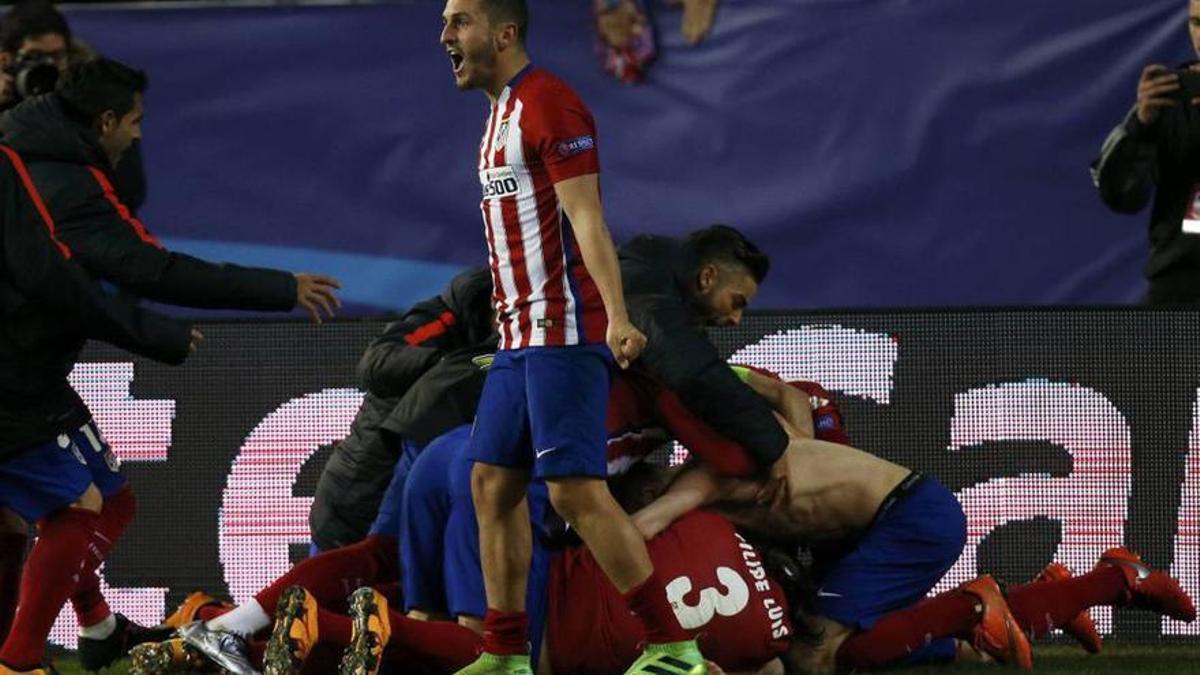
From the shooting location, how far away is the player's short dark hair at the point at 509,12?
5551mm

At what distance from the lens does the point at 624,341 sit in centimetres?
516

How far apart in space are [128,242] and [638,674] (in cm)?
194

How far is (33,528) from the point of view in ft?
22.7

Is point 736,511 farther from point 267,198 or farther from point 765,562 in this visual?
point 267,198

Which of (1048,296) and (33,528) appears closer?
(33,528)

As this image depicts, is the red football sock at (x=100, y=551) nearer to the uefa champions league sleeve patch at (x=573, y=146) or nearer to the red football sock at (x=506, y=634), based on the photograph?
the red football sock at (x=506, y=634)

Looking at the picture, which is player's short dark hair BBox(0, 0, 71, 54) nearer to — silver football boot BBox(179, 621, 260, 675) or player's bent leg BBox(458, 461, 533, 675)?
silver football boot BBox(179, 621, 260, 675)

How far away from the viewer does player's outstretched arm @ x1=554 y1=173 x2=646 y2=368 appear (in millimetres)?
5242

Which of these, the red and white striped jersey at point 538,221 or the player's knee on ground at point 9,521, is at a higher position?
the red and white striped jersey at point 538,221

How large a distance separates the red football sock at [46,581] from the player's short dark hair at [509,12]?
1.75 metres

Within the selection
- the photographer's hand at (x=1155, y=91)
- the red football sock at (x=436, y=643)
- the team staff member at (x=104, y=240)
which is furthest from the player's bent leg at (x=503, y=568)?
the photographer's hand at (x=1155, y=91)

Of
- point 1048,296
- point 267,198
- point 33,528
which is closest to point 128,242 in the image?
point 33,528

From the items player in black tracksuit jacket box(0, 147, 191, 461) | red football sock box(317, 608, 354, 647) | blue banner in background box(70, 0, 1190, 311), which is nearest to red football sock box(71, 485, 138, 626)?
player in black tracksuit jacket box(0, 147, 191, 461)

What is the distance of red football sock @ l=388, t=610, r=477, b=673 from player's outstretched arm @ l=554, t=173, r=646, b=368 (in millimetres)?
859
